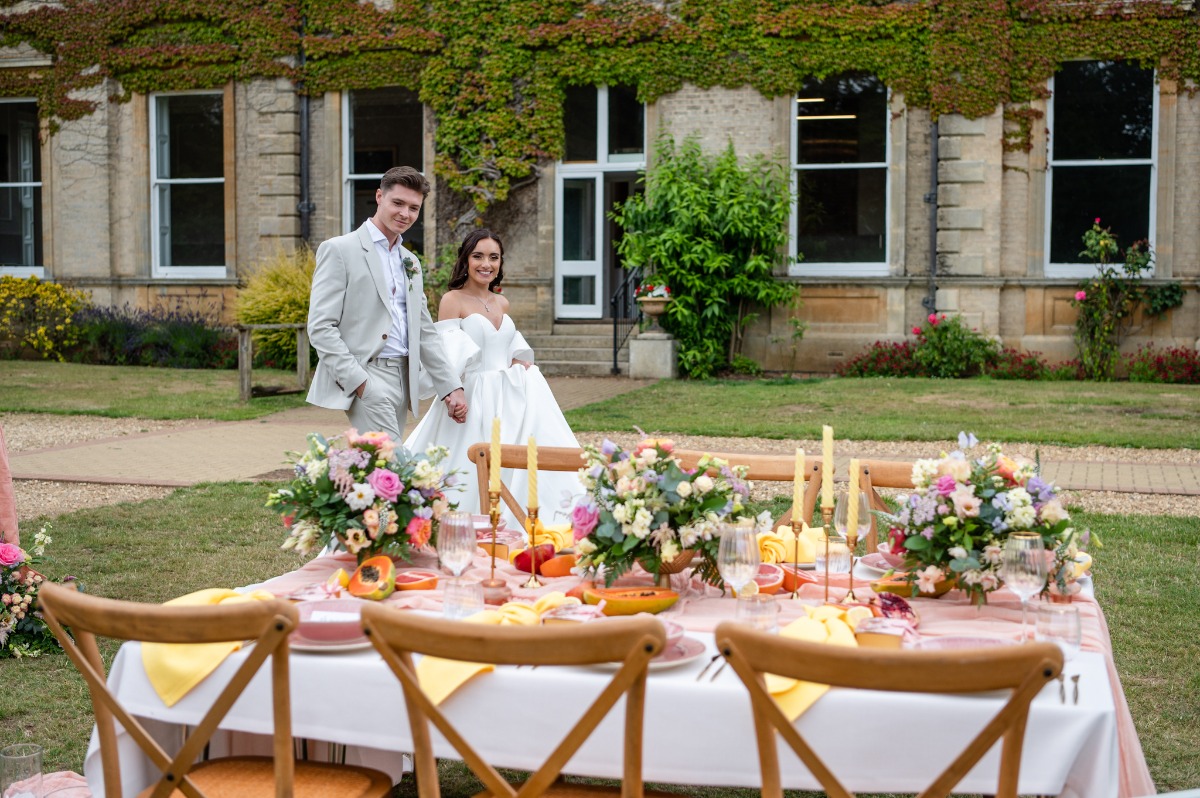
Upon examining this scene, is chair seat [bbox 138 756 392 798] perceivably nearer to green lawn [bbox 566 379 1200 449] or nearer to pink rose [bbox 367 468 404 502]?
pink rose [bbox 367 468 404 502]

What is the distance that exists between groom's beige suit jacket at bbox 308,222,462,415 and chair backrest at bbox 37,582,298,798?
8.92ft

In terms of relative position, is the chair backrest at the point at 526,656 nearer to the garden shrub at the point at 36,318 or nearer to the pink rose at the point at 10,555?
the pink rose at the point at 10,555

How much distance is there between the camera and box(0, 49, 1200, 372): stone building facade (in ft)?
54.1

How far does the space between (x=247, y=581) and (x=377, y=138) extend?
14.0m

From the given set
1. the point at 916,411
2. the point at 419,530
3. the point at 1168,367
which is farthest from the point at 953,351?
the point at 419,530

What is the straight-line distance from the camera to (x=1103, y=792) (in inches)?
92.8

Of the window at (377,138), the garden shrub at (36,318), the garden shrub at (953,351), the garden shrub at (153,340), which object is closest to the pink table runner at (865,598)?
the garden shrub at (953,351)

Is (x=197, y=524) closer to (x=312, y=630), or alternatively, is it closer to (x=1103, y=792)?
(x=312, y=630)

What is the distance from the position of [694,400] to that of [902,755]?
11.2m

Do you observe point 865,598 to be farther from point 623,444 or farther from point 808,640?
point 623,444

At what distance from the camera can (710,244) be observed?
54.4 feet

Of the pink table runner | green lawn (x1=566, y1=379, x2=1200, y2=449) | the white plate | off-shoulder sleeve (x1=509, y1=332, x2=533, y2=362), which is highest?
off-shoulder sleeve (x1=509, y1=332, x2=533, y2=362)

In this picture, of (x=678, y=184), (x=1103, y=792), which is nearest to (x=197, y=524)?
(x=1103, y=792)

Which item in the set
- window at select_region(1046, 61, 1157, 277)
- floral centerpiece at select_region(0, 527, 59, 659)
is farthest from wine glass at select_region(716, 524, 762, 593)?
window at select_region(1046, 61, 1157, 277)
